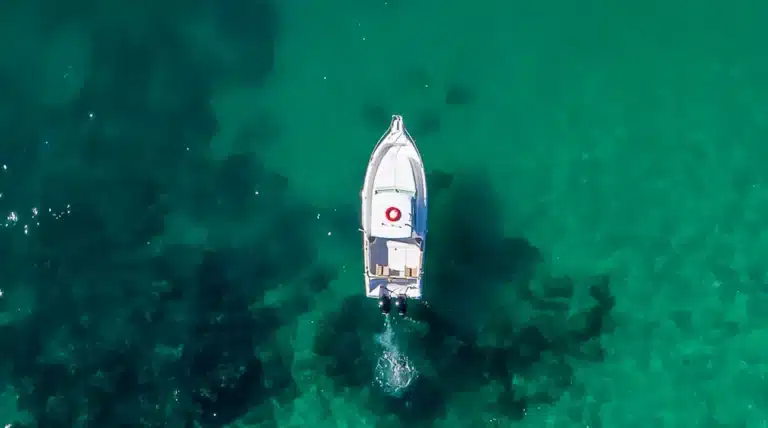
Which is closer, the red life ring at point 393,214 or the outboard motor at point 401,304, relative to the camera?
the red life ring at point 393,214

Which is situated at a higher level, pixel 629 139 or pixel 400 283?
pixel 629 139

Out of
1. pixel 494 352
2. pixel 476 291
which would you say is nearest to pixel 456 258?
pixel 476 291

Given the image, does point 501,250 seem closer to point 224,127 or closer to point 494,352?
point 494,352

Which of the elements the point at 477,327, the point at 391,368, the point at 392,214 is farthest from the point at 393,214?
the point at 391,368

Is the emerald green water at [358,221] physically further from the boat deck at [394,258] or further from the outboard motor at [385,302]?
the boat deck at [394,258]

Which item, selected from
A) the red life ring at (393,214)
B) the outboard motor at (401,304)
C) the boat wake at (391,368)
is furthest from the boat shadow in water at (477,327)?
the red life ring at (393,214)

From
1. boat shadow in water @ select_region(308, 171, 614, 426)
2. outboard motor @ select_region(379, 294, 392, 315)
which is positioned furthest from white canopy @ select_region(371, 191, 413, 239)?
boat shadow in water @ select_region(308, 171, 614, 426)

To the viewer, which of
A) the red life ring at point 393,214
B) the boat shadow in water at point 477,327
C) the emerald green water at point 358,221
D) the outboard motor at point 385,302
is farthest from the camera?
the boat shadow in water at point 477,327
